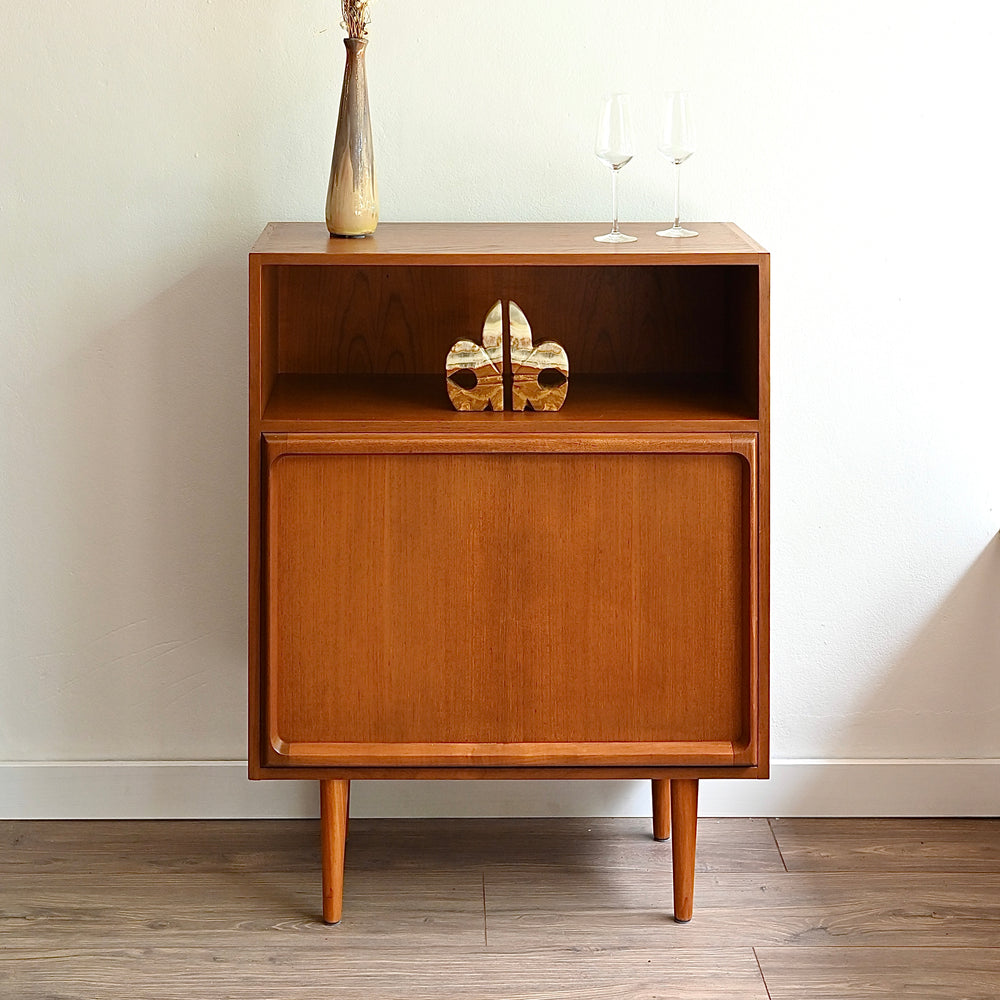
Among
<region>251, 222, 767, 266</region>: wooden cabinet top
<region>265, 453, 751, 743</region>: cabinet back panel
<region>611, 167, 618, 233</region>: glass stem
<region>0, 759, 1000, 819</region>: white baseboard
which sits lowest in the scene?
<region>0, 759, 1000, 819</region>: white baseboard

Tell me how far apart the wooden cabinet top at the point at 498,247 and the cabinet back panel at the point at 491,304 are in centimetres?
9

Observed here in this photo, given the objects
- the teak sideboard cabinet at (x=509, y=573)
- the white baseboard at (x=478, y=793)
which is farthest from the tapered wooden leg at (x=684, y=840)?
the white baseboard at (x=478, y=793)

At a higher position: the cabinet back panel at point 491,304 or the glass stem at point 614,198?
the glass stem at point 614,198

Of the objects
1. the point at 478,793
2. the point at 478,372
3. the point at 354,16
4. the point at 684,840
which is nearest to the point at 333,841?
the point at 478,793

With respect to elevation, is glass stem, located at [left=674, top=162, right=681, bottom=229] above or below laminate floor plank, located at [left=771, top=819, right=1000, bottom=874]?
above

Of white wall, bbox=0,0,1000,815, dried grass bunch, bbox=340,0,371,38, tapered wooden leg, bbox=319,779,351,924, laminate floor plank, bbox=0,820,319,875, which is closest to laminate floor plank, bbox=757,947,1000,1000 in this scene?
white wall, bbox=0,0,1000,815

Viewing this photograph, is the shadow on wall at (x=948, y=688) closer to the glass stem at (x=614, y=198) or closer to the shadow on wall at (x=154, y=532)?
the glass stem at (x=614, y=198)

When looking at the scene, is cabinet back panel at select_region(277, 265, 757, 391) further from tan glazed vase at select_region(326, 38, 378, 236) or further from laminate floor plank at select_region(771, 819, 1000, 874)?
laminate floor plank at select_region(771, 819, 1000, 874)

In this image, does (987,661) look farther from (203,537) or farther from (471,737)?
(203,537)

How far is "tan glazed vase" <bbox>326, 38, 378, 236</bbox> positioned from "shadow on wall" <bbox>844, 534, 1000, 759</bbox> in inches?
50.6

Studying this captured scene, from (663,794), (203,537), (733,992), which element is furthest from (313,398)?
(733,992)

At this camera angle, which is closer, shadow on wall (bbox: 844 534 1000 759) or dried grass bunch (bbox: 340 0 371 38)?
dried grass bunch (bbox: 340 0 371 38)

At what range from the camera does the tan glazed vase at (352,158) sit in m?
1.92

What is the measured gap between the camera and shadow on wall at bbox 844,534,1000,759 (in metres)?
2.35
